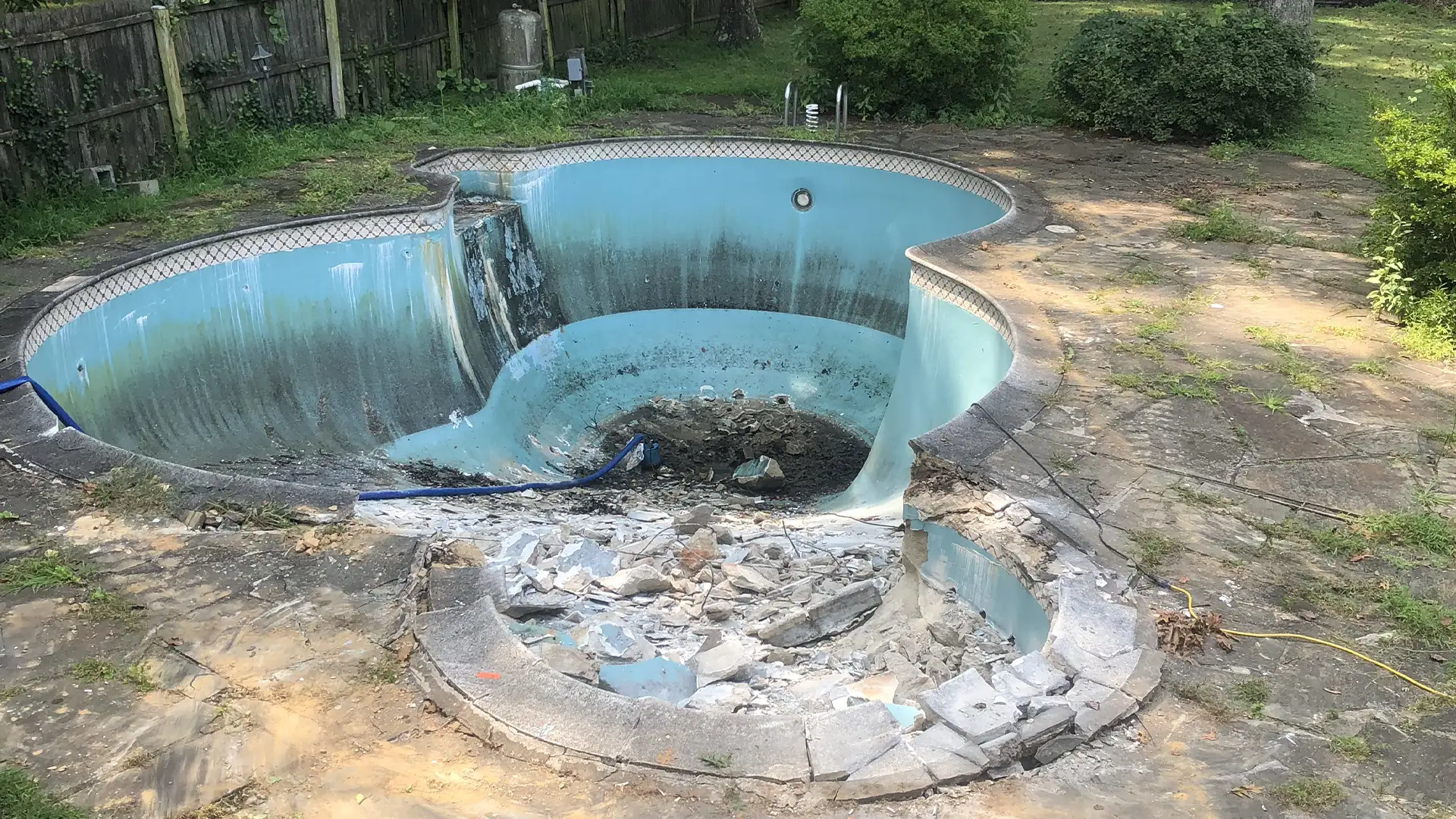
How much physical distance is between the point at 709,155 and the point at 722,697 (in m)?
8.68

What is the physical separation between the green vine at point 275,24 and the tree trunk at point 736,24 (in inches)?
336

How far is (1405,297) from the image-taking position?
7.75 metres

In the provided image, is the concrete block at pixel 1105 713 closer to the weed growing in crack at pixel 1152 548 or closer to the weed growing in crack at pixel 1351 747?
the weed growing in crack at pixel 1351 747

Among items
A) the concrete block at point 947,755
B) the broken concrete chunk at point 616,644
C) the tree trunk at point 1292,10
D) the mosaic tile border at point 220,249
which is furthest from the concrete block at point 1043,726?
the tree trunk at point 1292,10

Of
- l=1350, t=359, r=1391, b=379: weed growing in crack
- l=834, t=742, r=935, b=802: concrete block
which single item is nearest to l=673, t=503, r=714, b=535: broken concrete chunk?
l=834, t=742, r=935, b=802: concrete block

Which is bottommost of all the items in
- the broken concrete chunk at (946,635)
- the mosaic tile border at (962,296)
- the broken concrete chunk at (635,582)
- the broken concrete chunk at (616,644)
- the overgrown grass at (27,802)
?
the broken concrete chunk at (946,635)

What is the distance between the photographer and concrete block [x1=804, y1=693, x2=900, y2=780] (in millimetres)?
3873

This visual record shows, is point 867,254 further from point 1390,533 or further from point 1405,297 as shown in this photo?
point 1390,533

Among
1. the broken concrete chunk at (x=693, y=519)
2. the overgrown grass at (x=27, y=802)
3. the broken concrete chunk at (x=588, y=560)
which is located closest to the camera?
the overgrown grass at (x=27, y=802)

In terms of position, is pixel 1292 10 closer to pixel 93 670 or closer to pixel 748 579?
pixel 748 579

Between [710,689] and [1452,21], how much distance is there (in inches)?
842

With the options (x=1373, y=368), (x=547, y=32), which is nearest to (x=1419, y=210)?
(x=1373, y=368)

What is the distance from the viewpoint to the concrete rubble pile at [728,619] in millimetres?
4707

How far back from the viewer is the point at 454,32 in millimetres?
14070
